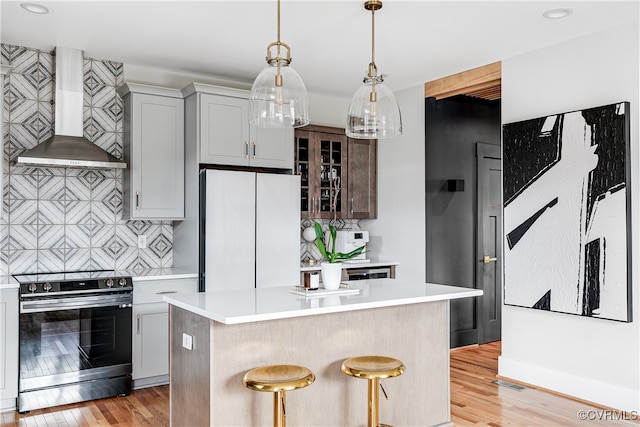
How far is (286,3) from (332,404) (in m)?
2.35

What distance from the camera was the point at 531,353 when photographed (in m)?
4.23

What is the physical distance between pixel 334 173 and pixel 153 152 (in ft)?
6.21

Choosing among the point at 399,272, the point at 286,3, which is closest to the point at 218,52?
the point at 286,3

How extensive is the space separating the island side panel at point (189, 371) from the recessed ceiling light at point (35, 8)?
6.62 feet

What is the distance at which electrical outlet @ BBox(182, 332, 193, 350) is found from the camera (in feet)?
9.21

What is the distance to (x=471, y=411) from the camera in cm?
364

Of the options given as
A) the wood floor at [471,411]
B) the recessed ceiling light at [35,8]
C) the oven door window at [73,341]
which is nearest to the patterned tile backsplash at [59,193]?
the oven door window at [73,341]

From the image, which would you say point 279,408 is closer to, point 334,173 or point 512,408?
point 512,408

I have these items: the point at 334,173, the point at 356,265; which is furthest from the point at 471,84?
the point at 356,265

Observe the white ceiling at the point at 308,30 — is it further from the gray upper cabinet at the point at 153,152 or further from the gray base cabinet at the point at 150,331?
the gray base cabinet at the point at 150,331

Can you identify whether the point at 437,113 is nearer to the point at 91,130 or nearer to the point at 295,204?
the point at 295,204

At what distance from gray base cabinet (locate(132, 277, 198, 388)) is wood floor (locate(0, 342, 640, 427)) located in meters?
0.12

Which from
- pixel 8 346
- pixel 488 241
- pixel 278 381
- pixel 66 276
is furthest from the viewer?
pixel 488 241

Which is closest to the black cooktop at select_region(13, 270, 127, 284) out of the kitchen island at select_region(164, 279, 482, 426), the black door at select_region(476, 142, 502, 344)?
the kitchen island at select_region(164, 279, 482, 426)
